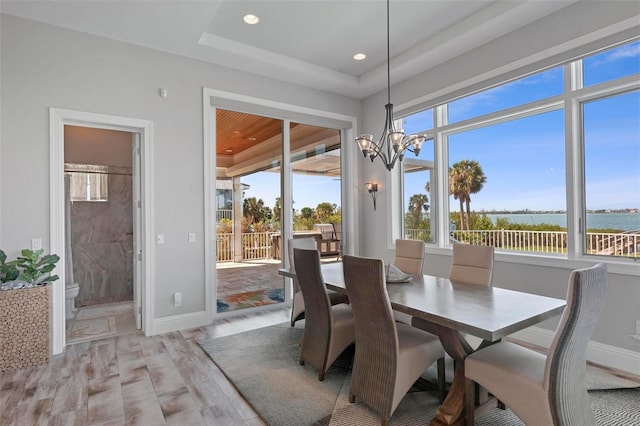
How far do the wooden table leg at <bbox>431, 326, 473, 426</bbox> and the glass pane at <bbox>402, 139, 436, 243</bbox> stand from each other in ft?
8.97

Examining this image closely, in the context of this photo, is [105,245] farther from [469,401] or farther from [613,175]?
[613,175]

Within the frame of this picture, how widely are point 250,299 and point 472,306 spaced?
3287 millimetres

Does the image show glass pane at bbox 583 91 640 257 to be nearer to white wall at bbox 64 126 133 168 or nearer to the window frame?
the window frame

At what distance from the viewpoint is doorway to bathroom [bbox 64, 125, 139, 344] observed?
5.25 metres

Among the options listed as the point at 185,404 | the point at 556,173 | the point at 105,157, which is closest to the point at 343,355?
the point at 185,404

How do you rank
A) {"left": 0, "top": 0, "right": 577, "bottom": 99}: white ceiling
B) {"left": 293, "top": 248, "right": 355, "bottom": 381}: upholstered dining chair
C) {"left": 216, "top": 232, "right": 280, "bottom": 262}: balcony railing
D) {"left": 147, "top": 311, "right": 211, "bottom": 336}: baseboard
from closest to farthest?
{"left": 293, "top": 248, "right": 355, "bottom": 381}: upholstered dining chair
{"left": 0, "top": 0, "right": 577, "bottom": 99}: white ceiling
{"left": 147, "top": 311, "right": 211, "bottom": 336}: baseboard
{"left": 216, "top": 232, "right": 280, "bottom": 262}: balcony railing

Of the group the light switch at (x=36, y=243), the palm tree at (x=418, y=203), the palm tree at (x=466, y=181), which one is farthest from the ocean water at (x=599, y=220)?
the light switch at (x=36, y=243)

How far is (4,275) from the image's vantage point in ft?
9.78

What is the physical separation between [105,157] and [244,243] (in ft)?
9.13

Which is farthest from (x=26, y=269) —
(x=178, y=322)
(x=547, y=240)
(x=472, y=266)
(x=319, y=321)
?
(x=547, y=240)

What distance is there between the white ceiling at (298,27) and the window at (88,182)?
8.19 feet

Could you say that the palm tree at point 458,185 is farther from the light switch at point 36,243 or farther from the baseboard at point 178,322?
the light switch at point 36,243

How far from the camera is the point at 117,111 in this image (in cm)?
371

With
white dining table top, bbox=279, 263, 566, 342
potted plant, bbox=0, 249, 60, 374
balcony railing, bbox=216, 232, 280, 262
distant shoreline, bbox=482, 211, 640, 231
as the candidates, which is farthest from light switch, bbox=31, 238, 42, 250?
distant shoreline, bbox=482, 211, 640, 231
